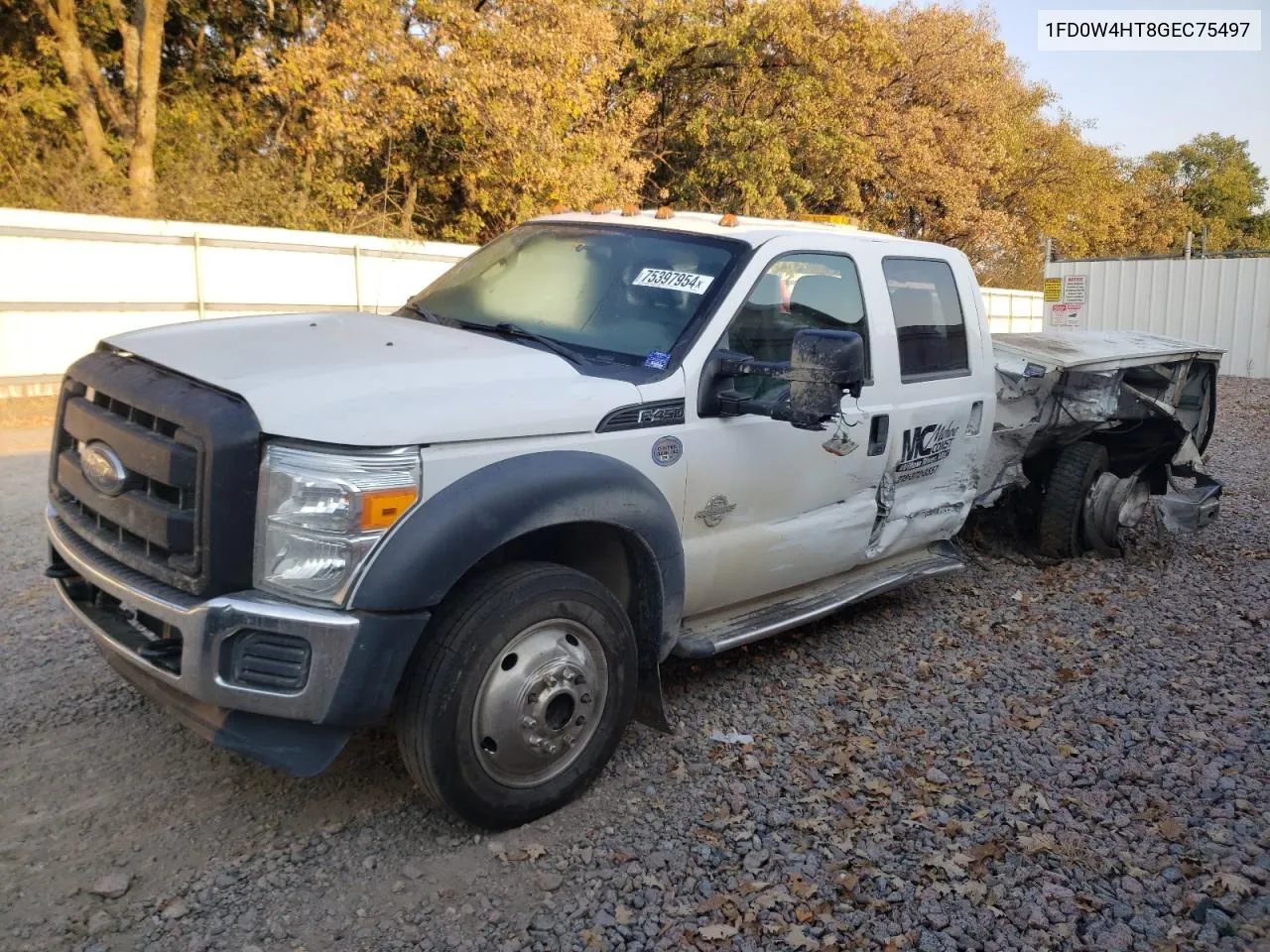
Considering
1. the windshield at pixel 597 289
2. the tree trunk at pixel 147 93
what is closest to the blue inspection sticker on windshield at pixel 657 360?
the windshield at pixel 597 289

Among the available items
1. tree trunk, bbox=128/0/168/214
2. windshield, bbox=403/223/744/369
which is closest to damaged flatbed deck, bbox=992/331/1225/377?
windshield, bbox=403/223/744/369

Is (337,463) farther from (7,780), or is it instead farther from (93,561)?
(7,780)

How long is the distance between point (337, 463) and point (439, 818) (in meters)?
1.30

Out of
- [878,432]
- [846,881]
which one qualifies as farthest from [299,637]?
[878,432]

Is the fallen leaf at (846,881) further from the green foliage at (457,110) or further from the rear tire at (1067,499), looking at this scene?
the green foliage at (457,110)

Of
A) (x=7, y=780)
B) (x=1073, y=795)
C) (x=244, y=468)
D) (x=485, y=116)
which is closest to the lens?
(x=244, y=468)

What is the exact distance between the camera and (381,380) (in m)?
3.06

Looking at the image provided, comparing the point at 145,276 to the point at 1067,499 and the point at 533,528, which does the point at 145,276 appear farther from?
the point at 533,528

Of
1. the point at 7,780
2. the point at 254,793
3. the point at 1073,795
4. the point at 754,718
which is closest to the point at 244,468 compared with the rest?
the point at 254,793

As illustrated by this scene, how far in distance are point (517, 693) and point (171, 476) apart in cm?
119

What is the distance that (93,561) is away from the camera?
3.20 meters

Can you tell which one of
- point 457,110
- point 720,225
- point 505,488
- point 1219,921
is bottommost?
point 1219,921

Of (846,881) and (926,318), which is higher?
(926,318)

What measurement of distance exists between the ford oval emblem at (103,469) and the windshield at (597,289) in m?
1.45
